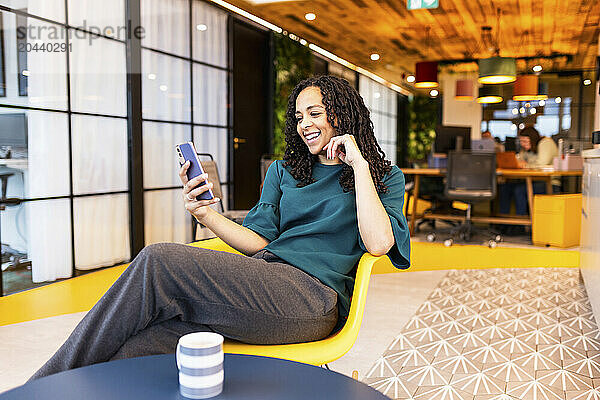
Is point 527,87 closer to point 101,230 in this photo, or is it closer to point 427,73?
point 427,73

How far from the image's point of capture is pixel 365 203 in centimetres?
148

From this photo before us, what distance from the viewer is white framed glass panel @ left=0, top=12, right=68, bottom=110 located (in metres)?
3.41

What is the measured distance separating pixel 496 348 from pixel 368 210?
1.56 metres

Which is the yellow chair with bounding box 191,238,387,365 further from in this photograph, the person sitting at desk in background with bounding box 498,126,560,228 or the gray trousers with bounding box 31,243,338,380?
the person sitting at desk in background with bounding box 498,126,560,228

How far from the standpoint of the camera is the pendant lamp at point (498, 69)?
285 inches

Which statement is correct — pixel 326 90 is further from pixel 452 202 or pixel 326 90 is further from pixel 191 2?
pixel 452 202

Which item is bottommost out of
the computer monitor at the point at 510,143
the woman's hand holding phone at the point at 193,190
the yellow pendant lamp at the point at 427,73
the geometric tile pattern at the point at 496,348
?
the geometric tile pattern at the point at 496,348

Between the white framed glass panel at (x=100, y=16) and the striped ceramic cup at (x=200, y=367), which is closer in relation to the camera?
the striped ceramic cup at (x=200, y=367)

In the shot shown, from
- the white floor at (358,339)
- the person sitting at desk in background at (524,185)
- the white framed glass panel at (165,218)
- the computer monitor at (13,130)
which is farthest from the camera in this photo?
the person sitting at desk in background at (524,185)

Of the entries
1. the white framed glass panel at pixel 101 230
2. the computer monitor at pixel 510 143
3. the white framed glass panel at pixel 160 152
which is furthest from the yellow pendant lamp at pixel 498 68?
the white framed glass panel at pixel 101 230

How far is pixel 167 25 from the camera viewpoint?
4812 millimetres

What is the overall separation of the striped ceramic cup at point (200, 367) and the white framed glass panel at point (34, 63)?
3119 millimetres

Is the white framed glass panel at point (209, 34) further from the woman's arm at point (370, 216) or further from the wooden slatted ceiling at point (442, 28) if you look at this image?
the woman's arm at point (370, 216)

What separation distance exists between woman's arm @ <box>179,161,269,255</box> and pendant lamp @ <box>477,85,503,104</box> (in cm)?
816
